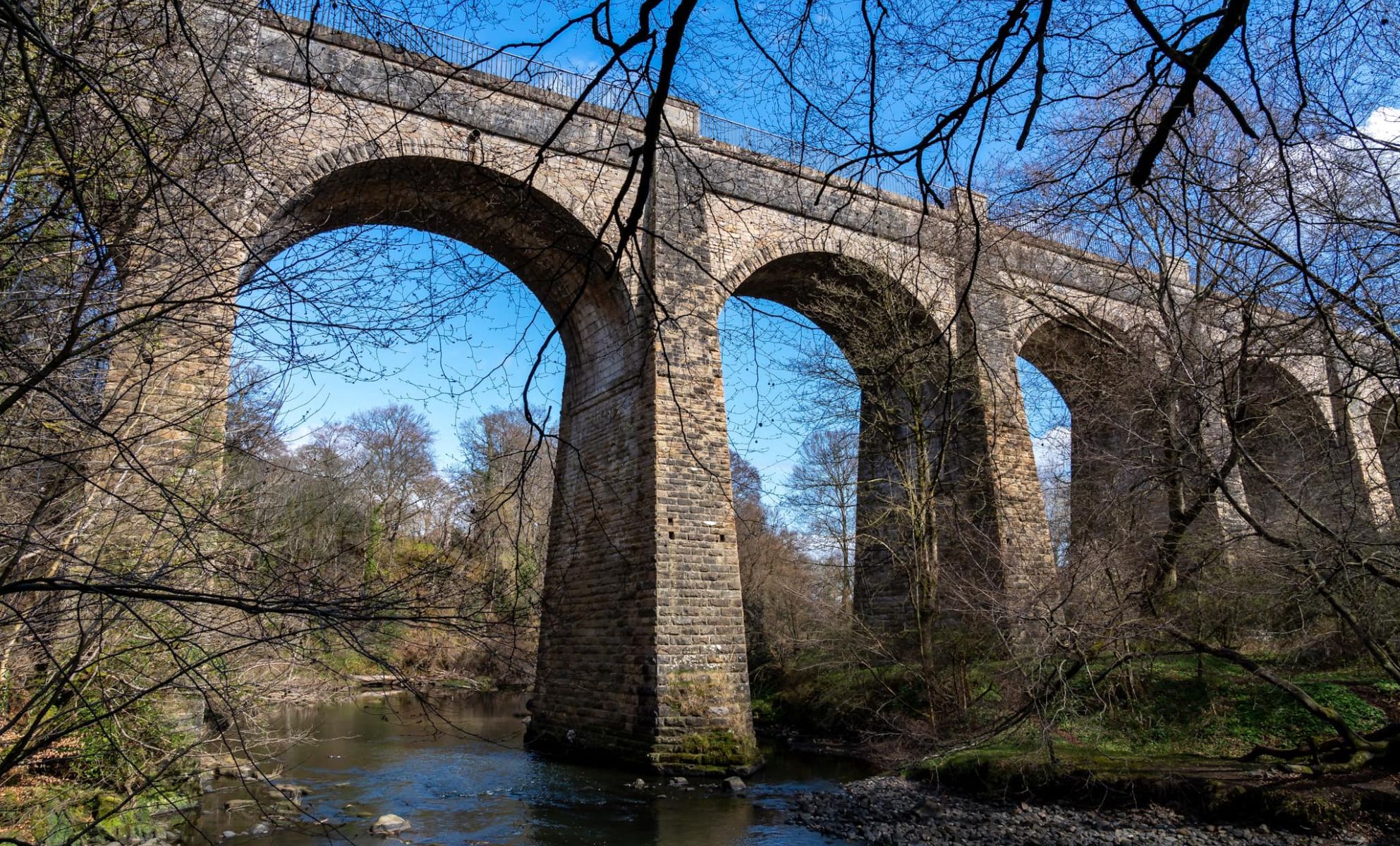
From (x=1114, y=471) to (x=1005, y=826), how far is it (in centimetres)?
379

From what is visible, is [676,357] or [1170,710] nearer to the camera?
[1170,710]

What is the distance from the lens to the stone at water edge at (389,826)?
7.48 metres

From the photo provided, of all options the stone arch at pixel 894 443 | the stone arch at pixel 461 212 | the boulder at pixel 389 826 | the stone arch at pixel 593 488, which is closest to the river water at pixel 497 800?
the boulder at pixel 389 826

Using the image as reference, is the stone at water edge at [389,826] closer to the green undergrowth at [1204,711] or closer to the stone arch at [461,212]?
the stone arch at [461,212]

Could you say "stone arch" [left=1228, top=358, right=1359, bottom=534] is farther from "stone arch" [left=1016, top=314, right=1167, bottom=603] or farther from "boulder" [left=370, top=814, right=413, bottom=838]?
"boulder" [left=370, top=814, right=413, bottom=838]

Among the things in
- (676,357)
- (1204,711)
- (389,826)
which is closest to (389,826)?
(389,826)

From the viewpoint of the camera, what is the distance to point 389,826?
7594 millimetres

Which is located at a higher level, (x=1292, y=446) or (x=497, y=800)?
(x=1292, y=446)

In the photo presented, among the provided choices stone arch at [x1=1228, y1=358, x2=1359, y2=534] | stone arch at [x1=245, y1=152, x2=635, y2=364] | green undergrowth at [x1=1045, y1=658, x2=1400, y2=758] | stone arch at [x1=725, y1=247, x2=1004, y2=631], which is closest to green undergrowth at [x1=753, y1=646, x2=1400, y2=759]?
green undergrowth at [x1=1045, y1=658, x2=1400, y2=758]

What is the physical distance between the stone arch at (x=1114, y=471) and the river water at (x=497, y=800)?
3759 millimetres

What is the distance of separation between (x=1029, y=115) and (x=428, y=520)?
21644mm

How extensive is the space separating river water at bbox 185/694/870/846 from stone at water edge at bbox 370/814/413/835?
0.28 feet

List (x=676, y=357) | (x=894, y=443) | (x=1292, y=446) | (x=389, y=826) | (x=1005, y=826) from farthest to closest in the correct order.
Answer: (x=894, y=443)
(x=676, y=357)
(x=1292, y=446)
(x=389, y=826)
(x=1005, y=826)

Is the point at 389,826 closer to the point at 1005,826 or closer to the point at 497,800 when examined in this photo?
the point at 497,800
